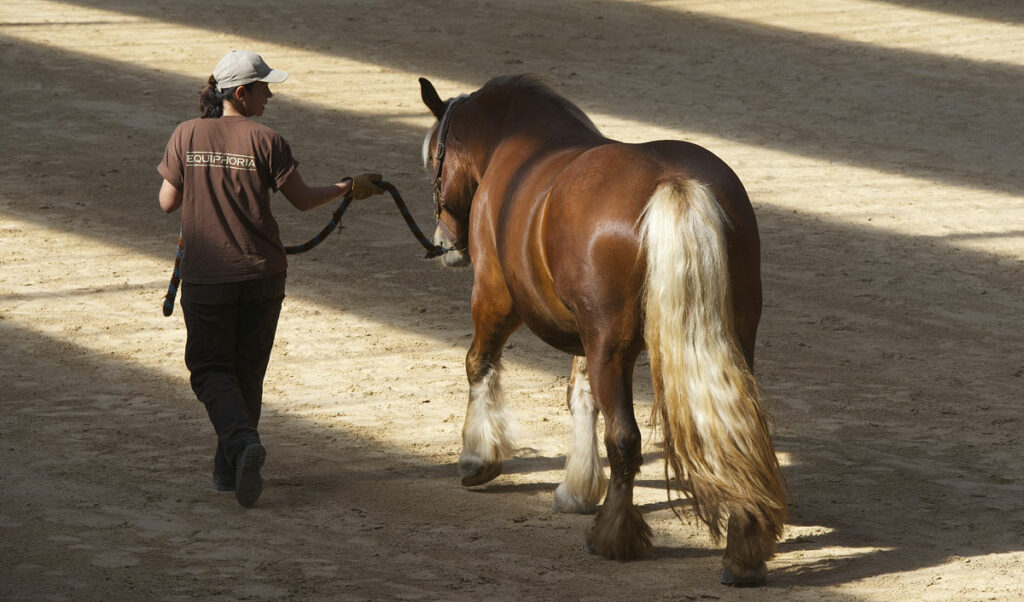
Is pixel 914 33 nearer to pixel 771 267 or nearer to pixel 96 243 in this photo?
pixel 771 267

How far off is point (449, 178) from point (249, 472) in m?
1.68

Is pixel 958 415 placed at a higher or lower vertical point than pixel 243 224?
lower

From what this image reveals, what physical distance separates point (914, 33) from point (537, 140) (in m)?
12.1

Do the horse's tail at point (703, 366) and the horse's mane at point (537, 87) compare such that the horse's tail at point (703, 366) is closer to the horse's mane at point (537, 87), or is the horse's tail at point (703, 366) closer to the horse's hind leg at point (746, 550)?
the horse's hind leg at point (746, 550)

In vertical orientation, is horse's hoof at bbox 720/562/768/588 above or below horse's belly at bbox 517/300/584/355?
below

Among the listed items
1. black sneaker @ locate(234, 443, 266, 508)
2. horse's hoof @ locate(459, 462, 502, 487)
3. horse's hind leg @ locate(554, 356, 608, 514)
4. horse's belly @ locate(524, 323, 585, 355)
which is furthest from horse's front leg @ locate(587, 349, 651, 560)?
black sneaker @ locate(234, 443, 266, 508)

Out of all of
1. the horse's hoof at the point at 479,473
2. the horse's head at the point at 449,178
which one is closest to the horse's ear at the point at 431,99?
the horse's head at the point at 449,178

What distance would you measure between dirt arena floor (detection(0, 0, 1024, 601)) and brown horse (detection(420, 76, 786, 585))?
26 cm

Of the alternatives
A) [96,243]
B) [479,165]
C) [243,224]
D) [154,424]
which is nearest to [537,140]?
[479,165]

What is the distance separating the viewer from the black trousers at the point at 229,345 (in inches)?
210

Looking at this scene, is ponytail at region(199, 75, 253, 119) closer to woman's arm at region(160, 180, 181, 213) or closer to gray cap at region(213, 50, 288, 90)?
gray cap at region(213, 50, 288, 90)

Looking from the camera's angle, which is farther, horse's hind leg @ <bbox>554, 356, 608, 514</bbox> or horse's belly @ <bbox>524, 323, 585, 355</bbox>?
horse's hind leg @ <bbox>554, 356, 608, 514</bbox>

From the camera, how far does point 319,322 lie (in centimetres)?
831

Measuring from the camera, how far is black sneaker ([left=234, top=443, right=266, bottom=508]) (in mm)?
5207
